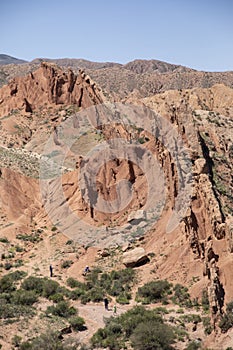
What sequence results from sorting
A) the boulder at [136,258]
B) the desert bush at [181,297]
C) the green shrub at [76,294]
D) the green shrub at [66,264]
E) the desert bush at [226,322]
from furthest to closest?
the green shrub at [66,264] → the boulder at [136,258] → the green shrub at [76,294] → the desert bush at [181,297] → the desert bush at [226,322]

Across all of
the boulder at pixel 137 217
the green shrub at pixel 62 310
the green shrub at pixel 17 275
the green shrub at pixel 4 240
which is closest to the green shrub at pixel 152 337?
the green shrub at pixel 62 310

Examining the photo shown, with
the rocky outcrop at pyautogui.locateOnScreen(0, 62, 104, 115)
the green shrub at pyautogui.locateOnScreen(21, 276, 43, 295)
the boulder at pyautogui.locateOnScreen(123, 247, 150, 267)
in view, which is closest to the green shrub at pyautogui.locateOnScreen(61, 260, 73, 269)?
the green shrub at pyautogui.locateOnScreen(21, 276, 43, 295)

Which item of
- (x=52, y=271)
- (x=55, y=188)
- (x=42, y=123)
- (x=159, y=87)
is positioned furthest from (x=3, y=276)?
(x=159, y=87)

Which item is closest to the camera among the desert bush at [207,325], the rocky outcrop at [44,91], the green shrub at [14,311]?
the desert bush at [207,325]

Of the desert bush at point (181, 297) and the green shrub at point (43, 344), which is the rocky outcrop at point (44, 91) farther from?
the green shrub at point (43, 344)

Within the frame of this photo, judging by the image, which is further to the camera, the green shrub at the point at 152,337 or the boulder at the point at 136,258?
the boulder at the point at 136,258

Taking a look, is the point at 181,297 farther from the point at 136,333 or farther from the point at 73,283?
the point at 73,283

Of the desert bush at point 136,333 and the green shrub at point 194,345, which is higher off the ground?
the green shrub at point 194,345

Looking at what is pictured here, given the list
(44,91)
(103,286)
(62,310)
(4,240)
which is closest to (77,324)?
(62,310)
